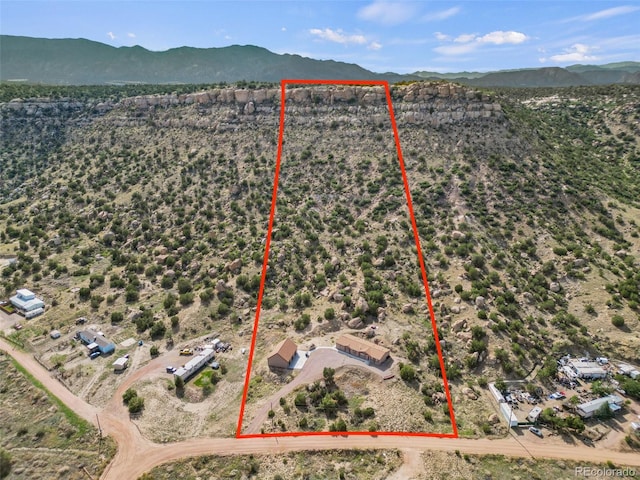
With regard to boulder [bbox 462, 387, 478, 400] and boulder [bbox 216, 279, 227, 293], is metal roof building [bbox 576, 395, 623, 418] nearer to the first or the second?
boulder [bbox 462, 387, 478, 400]

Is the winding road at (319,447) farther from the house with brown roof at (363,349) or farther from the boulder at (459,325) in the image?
the boulder at (459,325)

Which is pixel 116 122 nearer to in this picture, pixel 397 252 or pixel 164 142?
pixel 164 142

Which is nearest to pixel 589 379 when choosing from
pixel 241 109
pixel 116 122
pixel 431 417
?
pixel 431 417

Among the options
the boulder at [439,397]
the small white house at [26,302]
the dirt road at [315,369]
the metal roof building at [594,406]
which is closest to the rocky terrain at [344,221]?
the boulder at [439,397]

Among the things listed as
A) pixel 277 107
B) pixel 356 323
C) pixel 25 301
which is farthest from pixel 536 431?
pixel 277 107

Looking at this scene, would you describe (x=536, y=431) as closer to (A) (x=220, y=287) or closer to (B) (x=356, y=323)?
(B) (x=356, y=323)
